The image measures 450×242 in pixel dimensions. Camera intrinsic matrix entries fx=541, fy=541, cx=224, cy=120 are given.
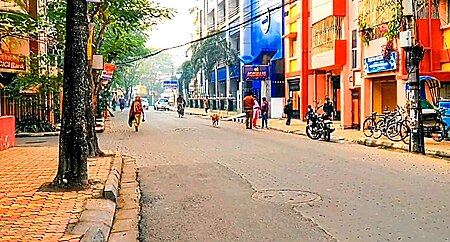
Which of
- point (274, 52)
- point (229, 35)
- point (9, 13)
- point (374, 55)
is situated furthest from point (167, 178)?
point (229, 35)

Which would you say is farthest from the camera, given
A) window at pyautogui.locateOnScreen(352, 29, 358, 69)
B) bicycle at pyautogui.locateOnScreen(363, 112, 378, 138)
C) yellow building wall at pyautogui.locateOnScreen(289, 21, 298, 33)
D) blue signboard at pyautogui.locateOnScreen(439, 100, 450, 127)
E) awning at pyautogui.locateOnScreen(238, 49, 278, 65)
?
awning at pyautogui.locateOnScreen(238, 49, 278, 65)

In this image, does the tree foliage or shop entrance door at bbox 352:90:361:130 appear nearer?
shop entrance door at bbox 352:90:361:130

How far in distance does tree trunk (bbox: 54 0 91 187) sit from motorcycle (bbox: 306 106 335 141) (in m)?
13.4

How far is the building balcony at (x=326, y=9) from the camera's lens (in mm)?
27156

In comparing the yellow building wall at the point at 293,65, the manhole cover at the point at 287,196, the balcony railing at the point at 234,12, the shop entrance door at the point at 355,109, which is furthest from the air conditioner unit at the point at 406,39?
the balcony railing at the point at 234,12

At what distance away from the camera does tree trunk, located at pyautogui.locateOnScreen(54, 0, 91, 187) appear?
9.15 metres

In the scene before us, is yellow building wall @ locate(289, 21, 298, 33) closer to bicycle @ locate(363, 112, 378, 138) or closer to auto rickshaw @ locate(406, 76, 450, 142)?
bicycle @ locate(363, 112, 378, 138)

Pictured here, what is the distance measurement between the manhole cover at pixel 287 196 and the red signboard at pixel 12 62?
1740cm

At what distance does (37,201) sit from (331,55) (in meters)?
21.8

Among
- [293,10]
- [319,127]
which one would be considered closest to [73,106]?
[319,127]

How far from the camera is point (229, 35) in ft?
182

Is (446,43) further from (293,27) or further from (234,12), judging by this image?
(234,12)

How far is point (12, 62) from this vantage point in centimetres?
2464

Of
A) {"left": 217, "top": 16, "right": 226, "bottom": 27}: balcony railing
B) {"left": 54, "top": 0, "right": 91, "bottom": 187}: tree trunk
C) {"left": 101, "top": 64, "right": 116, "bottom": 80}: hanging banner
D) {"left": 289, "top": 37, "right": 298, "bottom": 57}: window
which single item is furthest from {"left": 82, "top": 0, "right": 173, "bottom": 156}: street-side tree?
{"left": 217, "top": 16, "right": 226, "bottom": 27}: balcony railing
